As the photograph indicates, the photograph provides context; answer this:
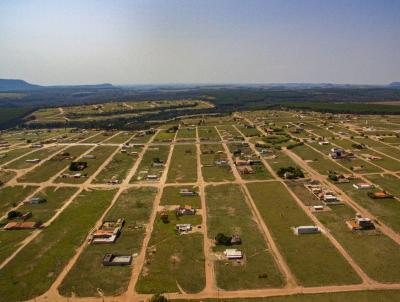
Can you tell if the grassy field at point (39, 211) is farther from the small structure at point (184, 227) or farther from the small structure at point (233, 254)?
the small structure at point (233, 254)

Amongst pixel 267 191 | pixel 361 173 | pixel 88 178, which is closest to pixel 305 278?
pixel 267 191

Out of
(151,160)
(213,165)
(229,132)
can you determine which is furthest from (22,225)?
(229,132)

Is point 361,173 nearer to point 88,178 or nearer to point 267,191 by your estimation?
point 267,191

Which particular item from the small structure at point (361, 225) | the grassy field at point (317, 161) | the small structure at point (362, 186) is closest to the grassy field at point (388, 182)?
the small structure at point (362, 186)

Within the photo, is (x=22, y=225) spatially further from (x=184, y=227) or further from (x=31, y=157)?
(x=31, y=157)

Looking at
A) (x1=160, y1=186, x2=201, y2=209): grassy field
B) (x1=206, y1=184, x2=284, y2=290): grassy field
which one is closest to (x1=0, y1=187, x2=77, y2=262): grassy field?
(x1=160, y1=186, x2=201, y2=209): grassy field
